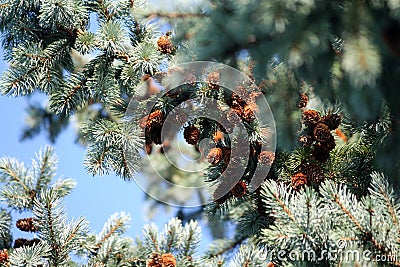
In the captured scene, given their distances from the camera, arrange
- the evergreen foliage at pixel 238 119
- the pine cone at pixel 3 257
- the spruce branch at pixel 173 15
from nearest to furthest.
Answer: the evergreen foliage at pixel 238 119 < the spruce branch at pixel 173 15 < the pine cone at pixel 3 257

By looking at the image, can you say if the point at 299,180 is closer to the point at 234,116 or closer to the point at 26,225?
the point at 234,116

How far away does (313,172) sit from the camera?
67.0 inches

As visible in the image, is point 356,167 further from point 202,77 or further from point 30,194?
point 30,194

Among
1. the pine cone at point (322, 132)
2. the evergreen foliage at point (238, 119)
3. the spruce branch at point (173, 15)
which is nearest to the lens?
the evergreen foliage at point (238, 119)

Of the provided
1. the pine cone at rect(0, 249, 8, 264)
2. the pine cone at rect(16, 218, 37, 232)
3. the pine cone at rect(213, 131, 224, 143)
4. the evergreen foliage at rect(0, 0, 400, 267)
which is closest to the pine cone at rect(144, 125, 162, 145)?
the evergreen foliage at rect(0, 0, 400, 267)

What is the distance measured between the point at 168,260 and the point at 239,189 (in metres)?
0.35

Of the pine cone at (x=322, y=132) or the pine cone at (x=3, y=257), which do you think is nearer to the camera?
the pine cone at (x=3, y=257)

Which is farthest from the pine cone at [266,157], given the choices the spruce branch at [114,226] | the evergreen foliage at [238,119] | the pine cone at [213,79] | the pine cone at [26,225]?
the pine cone at [26,225]

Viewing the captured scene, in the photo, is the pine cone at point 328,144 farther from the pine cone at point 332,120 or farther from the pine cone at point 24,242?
the pine cone at point 24,242

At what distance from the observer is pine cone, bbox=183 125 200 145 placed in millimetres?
1750

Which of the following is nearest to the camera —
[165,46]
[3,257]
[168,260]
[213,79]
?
[168,260]

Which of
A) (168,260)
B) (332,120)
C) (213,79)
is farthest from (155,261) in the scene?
(332,120)

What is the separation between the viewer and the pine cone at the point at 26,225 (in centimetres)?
165

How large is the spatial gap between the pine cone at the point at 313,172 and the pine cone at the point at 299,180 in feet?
0.07
